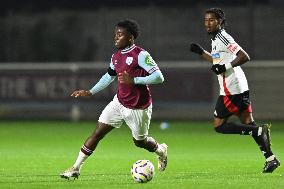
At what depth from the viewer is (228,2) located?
26.0 m

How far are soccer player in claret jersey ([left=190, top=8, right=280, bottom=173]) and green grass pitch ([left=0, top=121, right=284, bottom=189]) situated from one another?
1.64ft

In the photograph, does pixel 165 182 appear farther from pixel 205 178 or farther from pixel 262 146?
pixel 262 146

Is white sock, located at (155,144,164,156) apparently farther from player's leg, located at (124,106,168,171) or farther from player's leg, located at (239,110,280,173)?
player's leg, located at (239,110,280,173)

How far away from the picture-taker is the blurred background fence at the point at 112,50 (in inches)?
945

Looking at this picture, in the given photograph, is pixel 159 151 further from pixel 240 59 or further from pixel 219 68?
pixel 240 59

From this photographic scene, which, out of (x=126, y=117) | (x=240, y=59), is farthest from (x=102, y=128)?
(x=240, y=59)

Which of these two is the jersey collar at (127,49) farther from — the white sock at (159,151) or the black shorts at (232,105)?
the black shorts at (232,105)

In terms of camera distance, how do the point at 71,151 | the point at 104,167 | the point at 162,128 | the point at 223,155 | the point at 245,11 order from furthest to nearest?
the point at 245,11 → the point at 162,128 → the point at 71,151 → the point at 223,155 → the point at 104,167

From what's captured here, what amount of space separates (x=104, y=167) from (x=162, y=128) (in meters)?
9.03

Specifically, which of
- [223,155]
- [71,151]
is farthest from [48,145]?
[223,155]

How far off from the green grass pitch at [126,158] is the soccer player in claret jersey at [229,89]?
499 mm

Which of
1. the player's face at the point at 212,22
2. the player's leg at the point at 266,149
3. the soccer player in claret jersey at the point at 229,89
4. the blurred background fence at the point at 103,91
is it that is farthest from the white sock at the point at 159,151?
the blurred background fence at the point at 103,91

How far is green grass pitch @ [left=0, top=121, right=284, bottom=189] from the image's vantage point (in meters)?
10.1

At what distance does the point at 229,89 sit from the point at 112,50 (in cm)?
1510
